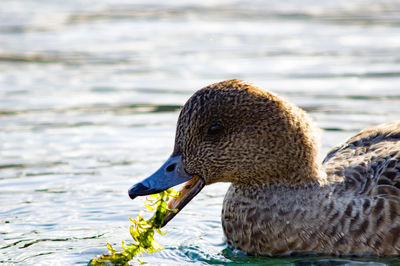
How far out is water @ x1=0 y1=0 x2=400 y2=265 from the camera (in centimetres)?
720

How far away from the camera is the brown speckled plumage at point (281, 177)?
20.7 ft

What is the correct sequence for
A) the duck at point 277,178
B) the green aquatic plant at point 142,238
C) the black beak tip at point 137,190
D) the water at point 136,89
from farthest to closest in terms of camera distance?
the water at point 136,89, the duck at point 277,178, the green aquatic plant at point 142,238, the black beak tip at point 137,190

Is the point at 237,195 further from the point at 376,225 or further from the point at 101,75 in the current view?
the point at 101,75

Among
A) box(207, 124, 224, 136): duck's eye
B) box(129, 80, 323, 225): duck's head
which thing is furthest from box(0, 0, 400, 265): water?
box(207, 124, 224, 136): duck's eye

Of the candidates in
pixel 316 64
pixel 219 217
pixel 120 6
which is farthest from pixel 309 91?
pixel 120 6

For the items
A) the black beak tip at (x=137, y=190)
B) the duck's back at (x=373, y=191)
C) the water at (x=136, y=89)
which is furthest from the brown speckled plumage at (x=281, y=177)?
the black beak tip at (x=137, y=190)

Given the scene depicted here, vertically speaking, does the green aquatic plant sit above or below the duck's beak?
below

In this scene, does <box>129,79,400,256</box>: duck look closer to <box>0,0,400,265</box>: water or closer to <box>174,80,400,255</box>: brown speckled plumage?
<box>174,80,400,255</box>: brown speckled plumage

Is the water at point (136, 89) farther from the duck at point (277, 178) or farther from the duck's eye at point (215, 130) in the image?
the duck's eye at point (215, 130)

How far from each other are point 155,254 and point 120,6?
34.0 ft

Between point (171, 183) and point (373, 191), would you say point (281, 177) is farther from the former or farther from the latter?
point (171, 183)

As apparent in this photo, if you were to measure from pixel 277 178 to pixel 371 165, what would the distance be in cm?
73

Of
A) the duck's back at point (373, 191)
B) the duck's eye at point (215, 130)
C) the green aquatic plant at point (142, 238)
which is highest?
the duck's eye at point (215, 130)

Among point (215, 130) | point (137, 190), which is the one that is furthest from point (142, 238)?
point (215, 130)
